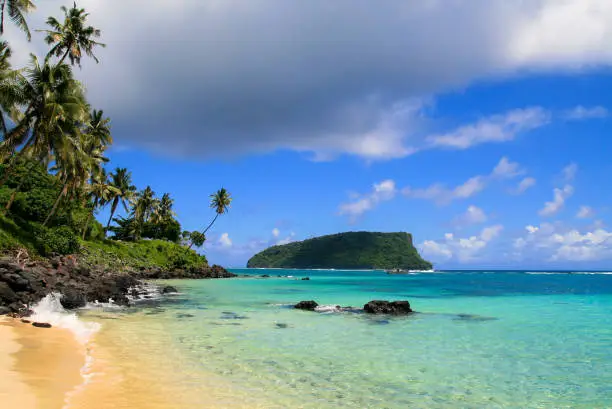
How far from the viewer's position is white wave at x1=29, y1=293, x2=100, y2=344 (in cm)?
1486

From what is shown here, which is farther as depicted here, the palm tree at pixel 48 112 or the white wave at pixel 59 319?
the palm tree at pixel 48 112

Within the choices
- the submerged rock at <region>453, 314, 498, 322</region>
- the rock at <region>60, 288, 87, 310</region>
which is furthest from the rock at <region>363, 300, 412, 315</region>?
the rock at <region>60, 288, 87, 310</region>

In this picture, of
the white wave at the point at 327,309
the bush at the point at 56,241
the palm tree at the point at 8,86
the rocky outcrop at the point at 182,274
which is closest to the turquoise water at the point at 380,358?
the white wave at the point at 327,309

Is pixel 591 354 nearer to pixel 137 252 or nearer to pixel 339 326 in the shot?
pixel 339 326

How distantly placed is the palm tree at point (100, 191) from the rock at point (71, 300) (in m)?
40.0

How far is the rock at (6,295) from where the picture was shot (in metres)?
17.8

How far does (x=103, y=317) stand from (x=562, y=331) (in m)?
21.7

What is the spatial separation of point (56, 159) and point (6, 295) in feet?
80.3

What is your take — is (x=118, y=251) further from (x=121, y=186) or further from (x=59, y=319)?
(x=59, y=319)

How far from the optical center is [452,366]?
40.1 ft

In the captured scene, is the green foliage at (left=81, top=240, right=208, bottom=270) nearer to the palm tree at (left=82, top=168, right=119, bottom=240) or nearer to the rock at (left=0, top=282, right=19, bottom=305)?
the palm tree at (left=82, top=168, right=119, bottom=240)

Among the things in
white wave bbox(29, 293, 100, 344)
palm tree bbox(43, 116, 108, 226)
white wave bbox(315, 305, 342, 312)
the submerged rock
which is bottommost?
the submerged rock

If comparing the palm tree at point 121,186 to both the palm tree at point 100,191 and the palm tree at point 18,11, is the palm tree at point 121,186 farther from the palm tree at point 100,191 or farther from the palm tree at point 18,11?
the palm tree at point 18,11

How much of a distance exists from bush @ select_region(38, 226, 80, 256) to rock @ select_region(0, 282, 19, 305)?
89.9 feet
